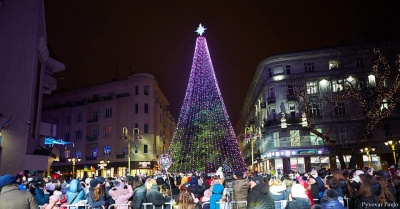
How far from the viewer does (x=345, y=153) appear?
1786 inches

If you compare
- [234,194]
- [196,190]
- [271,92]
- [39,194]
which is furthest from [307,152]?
[39,194]

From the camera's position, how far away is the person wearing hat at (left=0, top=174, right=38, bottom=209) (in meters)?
5.29

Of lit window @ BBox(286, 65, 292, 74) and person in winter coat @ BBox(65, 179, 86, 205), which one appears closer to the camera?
person in winter coat @ BBox(65, 179, 86, 205)

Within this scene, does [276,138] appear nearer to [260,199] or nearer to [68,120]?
[68,120]

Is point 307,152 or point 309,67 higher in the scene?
point 309,67

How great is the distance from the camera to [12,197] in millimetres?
5340

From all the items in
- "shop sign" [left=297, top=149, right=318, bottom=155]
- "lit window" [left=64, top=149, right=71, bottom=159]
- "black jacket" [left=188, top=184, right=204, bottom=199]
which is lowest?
"black jacket" [left=188, top=184, right=204, bottom=199]

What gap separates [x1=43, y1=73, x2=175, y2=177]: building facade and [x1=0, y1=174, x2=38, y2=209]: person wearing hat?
4810 cm

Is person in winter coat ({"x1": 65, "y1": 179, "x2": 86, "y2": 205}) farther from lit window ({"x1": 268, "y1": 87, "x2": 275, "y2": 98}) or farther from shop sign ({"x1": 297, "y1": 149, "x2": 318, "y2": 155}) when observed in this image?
lit window ({"x1": 268, "y1": 87, "x2": 275, "y2": 98})

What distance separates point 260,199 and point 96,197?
14.9 ft

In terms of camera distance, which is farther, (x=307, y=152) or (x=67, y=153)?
(x=67, y=153)

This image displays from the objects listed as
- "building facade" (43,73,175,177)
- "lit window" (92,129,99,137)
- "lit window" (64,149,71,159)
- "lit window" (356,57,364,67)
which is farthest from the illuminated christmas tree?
"lit window" (64,149,71,159)

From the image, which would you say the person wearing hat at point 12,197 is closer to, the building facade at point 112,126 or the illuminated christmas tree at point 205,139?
the illuminated christmas tree at point 205,139

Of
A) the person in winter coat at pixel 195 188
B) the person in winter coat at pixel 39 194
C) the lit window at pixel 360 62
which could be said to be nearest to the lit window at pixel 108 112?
the lit window at pixel 360 62
